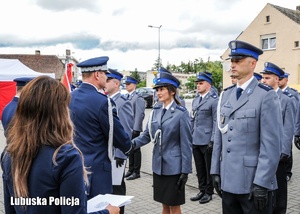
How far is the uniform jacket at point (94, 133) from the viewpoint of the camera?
9.29 feet

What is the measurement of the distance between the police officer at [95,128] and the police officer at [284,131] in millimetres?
2375

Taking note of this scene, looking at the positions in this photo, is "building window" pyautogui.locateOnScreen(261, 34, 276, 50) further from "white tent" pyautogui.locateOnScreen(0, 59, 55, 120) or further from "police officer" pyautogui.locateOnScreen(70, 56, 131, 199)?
"police officer" pyautogui.locateOnScreen(70, 56, 131, 199)

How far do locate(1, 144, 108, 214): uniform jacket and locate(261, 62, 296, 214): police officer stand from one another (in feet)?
11.0

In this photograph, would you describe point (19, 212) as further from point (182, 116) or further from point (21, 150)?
point (182, 116)

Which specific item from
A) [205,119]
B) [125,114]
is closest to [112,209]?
[125,114]

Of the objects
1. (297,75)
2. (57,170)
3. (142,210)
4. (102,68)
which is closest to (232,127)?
(102,68)

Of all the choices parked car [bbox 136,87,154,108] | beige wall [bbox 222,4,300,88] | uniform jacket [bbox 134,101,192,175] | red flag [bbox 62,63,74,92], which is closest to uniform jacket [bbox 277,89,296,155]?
uniform jacket [bbox 134,101,192,175]

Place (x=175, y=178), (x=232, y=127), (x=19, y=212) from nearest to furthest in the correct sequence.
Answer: (x=19, y=212) → (x=232, y=127) → (x=175, y=178)

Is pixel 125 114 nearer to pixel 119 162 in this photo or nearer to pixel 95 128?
pixel 119 162

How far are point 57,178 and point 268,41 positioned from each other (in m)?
30.7

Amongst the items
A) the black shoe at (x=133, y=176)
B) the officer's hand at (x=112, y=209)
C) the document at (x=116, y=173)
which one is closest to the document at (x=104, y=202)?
the officer's hand at (x=112, y=209)

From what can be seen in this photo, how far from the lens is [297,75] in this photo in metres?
26.4

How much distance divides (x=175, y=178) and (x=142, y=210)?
1536 mm

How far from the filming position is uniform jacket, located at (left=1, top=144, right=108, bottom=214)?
154 centimetres
